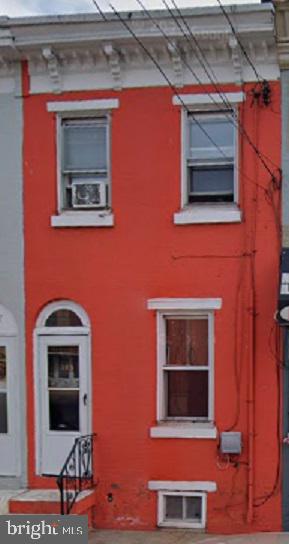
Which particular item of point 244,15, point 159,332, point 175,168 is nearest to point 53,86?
point 175,168

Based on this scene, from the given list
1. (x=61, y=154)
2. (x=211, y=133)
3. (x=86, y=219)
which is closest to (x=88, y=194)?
(x=86, y=219)

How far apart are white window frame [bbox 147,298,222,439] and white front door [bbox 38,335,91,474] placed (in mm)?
946

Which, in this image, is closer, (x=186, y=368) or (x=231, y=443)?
(x=231, y=443)

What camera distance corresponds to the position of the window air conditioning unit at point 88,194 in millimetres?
8609

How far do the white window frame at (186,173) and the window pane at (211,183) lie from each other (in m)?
0.09

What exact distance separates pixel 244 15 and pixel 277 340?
394 cm

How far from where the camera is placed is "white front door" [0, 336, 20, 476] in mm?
8742

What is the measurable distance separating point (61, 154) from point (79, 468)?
13.2 feet

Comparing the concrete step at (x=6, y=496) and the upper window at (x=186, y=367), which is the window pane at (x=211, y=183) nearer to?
the upper window at (x=186, y=367)

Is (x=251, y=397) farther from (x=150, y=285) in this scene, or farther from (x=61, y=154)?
(x=61, y=154)

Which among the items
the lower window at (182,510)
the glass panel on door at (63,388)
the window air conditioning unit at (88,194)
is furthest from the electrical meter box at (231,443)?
the window air conditioning unit at (88,194)

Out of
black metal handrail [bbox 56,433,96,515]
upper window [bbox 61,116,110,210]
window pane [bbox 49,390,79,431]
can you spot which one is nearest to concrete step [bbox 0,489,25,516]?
black metal handrail [bbox 56,433,96,515]

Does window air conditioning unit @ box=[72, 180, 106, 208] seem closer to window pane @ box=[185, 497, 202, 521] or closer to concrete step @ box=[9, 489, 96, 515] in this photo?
concrete step @ box=[9, 489, 96, 515]

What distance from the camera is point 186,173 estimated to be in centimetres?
854
